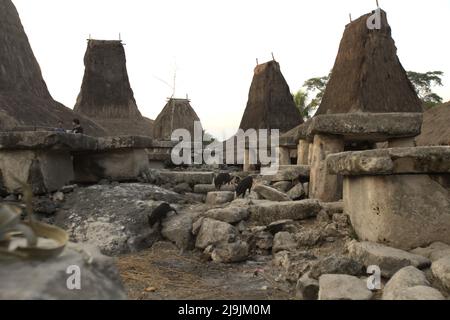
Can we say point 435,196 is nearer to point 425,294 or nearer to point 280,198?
point 425,294

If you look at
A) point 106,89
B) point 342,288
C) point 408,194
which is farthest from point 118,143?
point 106,89

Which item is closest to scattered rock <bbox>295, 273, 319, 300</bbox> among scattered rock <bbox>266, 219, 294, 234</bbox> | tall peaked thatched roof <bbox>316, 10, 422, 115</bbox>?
scattered rock <bbox>266, 219, 294, 234</bbox>

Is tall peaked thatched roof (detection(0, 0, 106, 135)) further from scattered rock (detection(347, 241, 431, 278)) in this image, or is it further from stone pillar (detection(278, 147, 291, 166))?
scattered rock (detection(347, 241, 431, 278))

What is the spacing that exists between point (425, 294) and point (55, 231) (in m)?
1.98

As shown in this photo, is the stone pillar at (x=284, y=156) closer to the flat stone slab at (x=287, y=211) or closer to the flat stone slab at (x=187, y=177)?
the flat stone slab at (x=187, y=177)

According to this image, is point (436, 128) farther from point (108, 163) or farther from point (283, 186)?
point (108, 163)

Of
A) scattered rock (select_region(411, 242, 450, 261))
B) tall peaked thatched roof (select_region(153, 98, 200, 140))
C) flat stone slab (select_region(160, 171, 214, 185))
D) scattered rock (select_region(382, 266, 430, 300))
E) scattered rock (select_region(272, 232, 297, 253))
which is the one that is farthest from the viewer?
tall peaked thatched roof (select_region(153, 98, 200, 140))

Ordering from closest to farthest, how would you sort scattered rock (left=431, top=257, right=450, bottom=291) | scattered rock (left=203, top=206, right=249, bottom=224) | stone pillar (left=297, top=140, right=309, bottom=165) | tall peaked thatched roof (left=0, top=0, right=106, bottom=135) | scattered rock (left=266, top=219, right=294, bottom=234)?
scattered rock (left=431, top=257, right=450, bottom=291) → scattered rock (left=266, top=219, right=294, bottom=234) → scattered rock (left=203, top=206, right=249, bottom=224) → stone pillar (left=297, top=140, right=309, bottom=165) → tall peaked thatched roof (left=0, top=0, right=106, bottom=135)

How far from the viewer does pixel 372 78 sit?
15102 mm

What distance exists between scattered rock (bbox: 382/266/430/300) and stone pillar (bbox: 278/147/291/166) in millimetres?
9704

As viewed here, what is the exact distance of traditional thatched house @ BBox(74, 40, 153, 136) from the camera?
2638 cm

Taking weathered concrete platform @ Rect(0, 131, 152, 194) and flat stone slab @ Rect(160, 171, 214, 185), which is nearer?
weathered concrete platform @ Rect(0, 131, 152, 194)

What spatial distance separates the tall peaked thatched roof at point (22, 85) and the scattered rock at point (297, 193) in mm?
11020

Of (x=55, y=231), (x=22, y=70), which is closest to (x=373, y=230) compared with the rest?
(x=55, y=231)
